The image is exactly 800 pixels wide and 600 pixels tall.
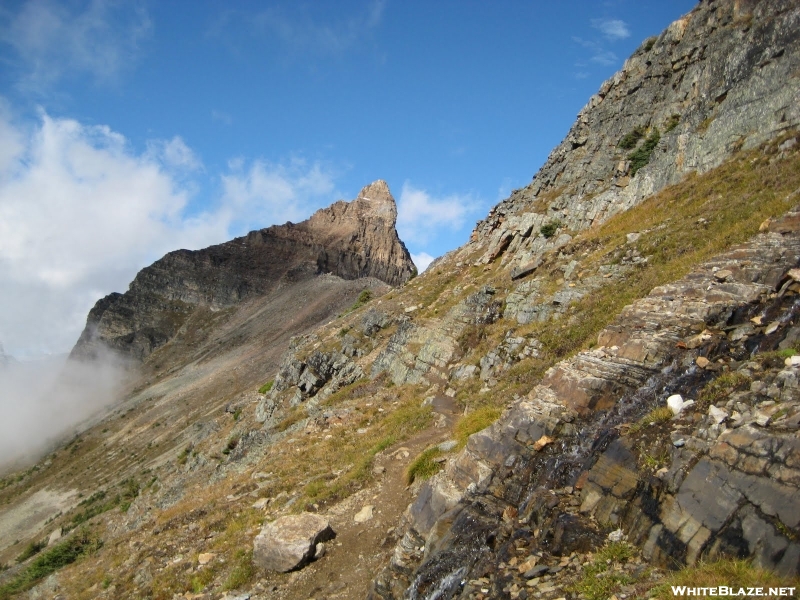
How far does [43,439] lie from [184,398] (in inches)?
1419

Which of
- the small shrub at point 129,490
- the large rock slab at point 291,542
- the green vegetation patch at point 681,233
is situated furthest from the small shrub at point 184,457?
the green vegetation patch at point 681,233

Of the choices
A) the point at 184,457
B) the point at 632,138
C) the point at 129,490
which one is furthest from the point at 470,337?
the point at 129,490

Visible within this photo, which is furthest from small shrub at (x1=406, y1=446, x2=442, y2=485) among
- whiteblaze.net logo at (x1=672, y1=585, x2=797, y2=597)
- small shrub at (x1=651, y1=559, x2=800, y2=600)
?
whiteblaze.net logo at (x1=672, y1=585, x2=797, y2=597)

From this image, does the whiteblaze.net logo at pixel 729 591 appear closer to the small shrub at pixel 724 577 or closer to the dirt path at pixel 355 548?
the small shrub at pixel 724 577

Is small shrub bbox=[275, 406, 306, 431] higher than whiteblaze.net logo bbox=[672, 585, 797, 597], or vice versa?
small shrub bbox=[275, 406, 306, 431]

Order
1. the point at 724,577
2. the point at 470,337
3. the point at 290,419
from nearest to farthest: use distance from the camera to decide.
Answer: the point at 724,577, the point at 470,337, the point at 290,419

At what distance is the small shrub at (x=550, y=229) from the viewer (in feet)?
103

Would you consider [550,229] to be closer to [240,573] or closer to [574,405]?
[574,405]

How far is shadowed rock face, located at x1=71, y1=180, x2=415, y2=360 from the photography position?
422 ft

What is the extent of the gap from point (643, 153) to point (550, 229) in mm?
8145

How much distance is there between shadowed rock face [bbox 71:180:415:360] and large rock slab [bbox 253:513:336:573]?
393ft

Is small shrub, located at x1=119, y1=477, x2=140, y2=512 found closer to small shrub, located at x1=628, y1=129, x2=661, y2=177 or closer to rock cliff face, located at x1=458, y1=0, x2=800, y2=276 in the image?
rock cliff face, located at x1=458, y1=0, x2=800, y2=276

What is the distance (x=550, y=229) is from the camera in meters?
31.5

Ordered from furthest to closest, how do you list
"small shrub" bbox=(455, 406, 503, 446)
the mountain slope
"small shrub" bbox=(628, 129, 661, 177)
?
1. "small shrub" bbox=(628, 129, 661, 177)
2. "small shrub" bbox=(455, 406, 503, 446)
3. the mountain slope
